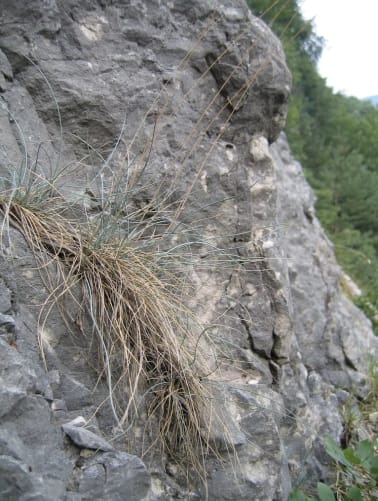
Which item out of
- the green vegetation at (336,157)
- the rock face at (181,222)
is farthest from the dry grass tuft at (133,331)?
the green vegetation at (336,157)

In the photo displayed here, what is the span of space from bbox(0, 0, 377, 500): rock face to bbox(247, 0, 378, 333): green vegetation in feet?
8.57

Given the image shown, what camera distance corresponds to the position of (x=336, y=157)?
763 cm

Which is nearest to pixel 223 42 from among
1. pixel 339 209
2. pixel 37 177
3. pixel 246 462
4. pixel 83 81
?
pixel 83 81

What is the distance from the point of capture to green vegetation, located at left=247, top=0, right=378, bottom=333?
6.02 m

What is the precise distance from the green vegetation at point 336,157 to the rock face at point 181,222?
2.61m

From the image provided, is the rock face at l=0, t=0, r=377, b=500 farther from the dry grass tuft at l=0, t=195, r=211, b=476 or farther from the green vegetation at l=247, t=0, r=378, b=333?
the green vegetation at l=247, t=0, r=378, b=333

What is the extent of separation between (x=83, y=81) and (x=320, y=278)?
1.59 m

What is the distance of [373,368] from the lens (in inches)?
131

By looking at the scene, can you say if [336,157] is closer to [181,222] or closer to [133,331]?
[181,222]

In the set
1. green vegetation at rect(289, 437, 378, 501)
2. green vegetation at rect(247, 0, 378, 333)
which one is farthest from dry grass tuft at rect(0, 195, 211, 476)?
green vegetation at rect(247, 0, 378, 333)

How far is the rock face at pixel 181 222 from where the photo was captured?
1635mm

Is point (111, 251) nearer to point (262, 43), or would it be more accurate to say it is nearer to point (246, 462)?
point (246, 462)

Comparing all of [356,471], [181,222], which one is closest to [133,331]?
[181,222]

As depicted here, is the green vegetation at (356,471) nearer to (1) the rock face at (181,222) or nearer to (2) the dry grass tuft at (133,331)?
(1) the rock face at (181,222)
